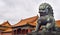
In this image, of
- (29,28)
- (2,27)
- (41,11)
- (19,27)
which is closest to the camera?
(41,11)

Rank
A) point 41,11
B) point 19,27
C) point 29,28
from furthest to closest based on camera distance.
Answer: point 19,27 < point 29,28 < point 41,11

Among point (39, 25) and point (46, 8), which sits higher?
point (46, 8)

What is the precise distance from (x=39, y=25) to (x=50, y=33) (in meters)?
0.74

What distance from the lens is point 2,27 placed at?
38844 millimetres

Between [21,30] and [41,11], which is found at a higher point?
[41,11]

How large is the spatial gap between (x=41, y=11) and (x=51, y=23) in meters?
0.64

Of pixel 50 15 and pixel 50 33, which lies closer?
pixel 50 33

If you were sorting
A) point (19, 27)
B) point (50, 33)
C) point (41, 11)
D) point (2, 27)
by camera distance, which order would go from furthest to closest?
point (2, 27)
point (19, 27)
point (41, 11)
point (50, 33)

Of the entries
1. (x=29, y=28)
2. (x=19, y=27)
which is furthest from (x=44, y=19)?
(x=19, y=27)

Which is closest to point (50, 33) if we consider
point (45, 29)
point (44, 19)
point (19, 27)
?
point (45, 29)

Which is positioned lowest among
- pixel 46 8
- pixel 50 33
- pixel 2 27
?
pixel 2 27

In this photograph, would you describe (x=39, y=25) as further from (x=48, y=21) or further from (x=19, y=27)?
(x=19, y=27)

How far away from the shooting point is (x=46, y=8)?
7.08 metres

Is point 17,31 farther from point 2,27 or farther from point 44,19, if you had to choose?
point 44,19
